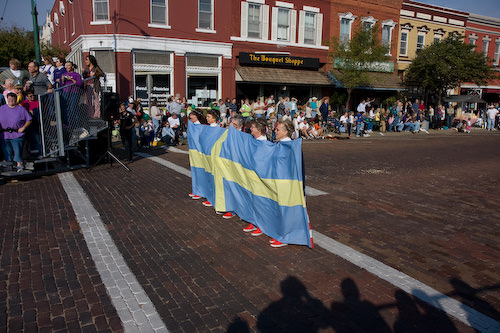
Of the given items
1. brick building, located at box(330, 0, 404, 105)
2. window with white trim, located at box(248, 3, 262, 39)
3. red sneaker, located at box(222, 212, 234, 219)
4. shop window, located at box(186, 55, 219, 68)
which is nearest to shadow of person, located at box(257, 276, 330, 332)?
red sneaker, located at box(222, 212, 234, 219)

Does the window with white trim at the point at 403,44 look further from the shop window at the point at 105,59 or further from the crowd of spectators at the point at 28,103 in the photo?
the crowd of spectators at the point at 28,103

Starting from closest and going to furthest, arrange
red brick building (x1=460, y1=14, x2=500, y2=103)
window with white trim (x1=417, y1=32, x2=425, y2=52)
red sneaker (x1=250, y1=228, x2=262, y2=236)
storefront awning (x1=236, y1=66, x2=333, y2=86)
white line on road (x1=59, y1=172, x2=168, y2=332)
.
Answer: white line on road (x1=59, y1=172, x2=168, y2=332) → red sneaker (x1=250, y1=228, x2=262, y2=236) → storefront awning (x1=236, y1=66, x2=333, y2=86) → window with white trim (x1=417, y1=32, x2=425, y2=52) → red brick building (x1=460, y1=14, x2=500, y2=103)

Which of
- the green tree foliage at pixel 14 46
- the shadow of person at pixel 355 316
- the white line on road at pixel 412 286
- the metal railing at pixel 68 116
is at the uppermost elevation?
the green tree foliage at pixel 14 46

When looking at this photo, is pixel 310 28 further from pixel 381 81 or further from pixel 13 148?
pixel 13 148

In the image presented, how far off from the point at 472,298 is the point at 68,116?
984 centimetres

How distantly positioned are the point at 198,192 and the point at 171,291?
3782 mm

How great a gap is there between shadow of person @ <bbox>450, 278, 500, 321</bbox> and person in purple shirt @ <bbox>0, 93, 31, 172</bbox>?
9.50 m

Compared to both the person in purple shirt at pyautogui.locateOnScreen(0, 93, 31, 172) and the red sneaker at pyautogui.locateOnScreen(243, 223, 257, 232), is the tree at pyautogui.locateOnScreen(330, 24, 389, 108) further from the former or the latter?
the red sneaker at pyautogui.locateOnScreen(243, 223, 257, 232)

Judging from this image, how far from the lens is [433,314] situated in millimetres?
3732

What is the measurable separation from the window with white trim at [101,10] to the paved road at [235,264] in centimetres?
1531

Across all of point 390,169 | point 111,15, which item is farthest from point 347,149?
point 111,15

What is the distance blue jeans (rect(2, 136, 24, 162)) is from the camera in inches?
364

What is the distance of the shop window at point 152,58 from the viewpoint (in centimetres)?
2181

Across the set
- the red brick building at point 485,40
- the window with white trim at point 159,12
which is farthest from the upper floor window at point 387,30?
the window with white trim at point 159,12
